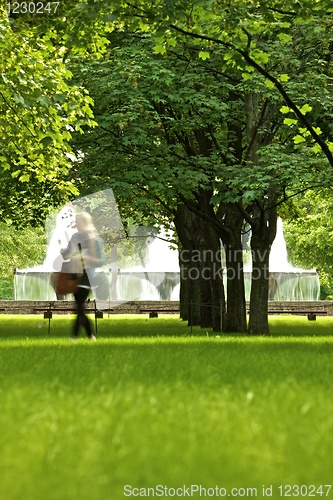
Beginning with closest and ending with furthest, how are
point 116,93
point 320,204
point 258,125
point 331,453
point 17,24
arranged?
point 331,453
point 17,24
point 116,93
point 258,125
point 320,204

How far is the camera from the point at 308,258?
197 ft

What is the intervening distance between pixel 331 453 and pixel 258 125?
19.3 m

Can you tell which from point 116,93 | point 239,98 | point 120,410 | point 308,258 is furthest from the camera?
point 308,258

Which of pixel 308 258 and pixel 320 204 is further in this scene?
pixel 308 258

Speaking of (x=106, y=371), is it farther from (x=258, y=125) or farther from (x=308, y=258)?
(x=308, y=258)

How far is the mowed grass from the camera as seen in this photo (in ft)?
16.1

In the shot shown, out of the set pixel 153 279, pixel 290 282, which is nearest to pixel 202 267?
pixel 153 279

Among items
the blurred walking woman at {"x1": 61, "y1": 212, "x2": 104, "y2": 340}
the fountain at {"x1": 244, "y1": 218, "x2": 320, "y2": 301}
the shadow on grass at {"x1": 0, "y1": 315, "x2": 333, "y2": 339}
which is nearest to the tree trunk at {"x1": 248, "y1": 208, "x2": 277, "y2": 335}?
the shadow on grass at {"x1": 0, "y1": 315, "x2": 333, "y2": 339}

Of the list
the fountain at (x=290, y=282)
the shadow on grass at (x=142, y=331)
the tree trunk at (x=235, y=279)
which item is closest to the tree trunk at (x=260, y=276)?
the shadow on grass at (x=142, y=331)

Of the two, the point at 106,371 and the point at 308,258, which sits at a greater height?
the point at 308,258

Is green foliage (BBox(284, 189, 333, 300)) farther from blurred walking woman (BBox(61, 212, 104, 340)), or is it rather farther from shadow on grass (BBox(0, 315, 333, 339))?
blurred walking woman (BBox(61, 212, 104, 340))

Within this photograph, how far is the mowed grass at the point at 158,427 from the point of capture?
16.1 ft

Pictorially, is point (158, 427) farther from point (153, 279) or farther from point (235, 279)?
point (153, 279)

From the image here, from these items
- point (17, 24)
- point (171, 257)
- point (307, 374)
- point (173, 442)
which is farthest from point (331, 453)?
point (171, 257)
